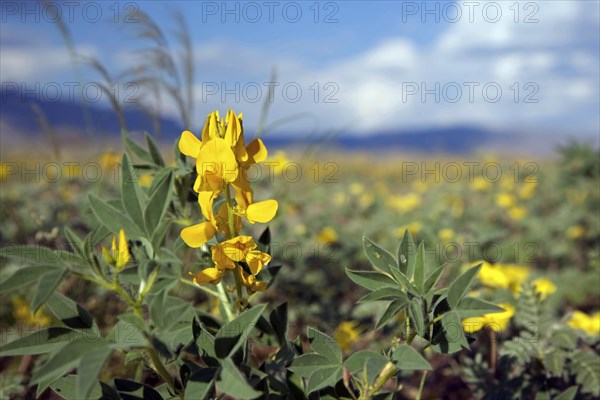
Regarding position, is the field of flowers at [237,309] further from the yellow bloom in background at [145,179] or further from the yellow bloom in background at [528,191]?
the yellow bloom in background at [528,191]

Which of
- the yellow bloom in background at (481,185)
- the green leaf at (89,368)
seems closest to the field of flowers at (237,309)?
the green leaf at (89,368)

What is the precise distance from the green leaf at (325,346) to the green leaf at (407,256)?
0.51 feet

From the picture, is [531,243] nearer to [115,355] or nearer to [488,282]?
[488,282]

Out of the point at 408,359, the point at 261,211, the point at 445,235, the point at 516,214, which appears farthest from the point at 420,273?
the point at 516,214

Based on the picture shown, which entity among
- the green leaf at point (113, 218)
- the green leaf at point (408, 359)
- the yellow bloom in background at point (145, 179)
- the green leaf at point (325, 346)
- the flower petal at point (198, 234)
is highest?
the yellow bloom in background at point (145, 179)

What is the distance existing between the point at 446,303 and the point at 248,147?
37 cm

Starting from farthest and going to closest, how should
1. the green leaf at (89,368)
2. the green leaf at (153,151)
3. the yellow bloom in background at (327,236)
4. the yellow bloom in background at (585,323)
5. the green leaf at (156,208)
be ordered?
the yellow bloom in background at (327,236) < the yellow bloom in background at (585,323) < the green leaf at (153,151) < the green leaf at (156,208) < the green leaf at (89,368)

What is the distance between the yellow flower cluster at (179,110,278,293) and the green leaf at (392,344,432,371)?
0.76ft

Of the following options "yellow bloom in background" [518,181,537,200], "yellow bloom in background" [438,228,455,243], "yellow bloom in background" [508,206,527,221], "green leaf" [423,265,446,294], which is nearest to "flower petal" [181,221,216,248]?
"green leaf" [423,265,446,294]

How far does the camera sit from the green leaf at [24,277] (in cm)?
64

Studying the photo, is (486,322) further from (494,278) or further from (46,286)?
(46,286)

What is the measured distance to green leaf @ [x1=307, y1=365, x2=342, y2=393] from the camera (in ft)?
2.69

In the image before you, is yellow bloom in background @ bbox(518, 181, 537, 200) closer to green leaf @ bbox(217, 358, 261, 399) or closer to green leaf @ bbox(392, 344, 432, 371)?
green leaf @ bbox(392, 344, 432, 371)

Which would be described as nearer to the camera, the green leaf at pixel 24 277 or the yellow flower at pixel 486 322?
the green leaf at pixel 24 277
